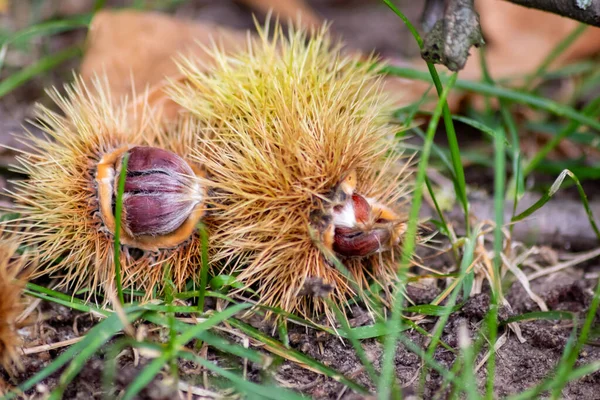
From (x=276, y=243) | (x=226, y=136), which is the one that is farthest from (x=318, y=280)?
(x=226, y=136)

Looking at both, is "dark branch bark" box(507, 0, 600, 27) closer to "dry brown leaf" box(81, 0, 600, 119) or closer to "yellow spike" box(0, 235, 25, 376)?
"dry brown leaf" box(81, 0, 600, 119)

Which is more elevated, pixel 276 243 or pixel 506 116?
pixel 506 116

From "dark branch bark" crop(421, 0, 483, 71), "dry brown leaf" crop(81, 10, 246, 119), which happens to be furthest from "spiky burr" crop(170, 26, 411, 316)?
"dry brown leaf" crop(81, 10, 246, 119)

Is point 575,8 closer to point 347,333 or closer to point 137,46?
point 347,333

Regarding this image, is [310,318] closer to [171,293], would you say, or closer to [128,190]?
[171,293]

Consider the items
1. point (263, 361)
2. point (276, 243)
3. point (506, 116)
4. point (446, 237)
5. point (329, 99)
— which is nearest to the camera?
point (263, 361)

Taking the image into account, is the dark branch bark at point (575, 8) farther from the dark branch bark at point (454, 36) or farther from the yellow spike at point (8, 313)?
the yellow spike at point (8, 313)
